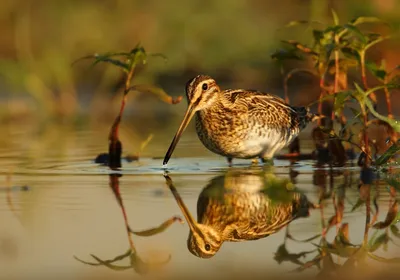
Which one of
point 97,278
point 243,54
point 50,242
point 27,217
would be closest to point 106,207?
point 27,217

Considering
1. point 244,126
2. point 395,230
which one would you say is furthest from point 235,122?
point 395,230

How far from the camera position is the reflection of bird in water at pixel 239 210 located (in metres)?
5.33

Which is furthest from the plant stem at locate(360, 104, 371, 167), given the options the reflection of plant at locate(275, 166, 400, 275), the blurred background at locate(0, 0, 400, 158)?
the blurred background at locate(0, 0, 400, 158)

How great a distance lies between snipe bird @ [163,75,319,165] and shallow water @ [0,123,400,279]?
0.17 m

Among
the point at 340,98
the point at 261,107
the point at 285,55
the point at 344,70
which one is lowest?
the point at 261,107

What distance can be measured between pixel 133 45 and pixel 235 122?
275 inches

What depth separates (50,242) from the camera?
521 cm

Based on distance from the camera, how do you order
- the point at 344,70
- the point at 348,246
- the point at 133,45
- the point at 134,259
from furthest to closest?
the point at 133,45
the point at 344,70
the point at 348,246
the point at 134,259

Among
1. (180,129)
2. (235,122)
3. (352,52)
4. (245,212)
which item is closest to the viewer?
(245,212)

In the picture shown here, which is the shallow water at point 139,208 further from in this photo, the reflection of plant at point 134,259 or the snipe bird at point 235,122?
the snipe bird at point 235,122

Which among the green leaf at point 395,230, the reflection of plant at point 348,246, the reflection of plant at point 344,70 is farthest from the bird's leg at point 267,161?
the green leaf at point 395,230

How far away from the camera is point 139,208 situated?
621cm

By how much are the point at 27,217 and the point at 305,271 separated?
1.99 metres

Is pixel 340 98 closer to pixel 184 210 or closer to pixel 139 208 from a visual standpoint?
pixel 184 210
